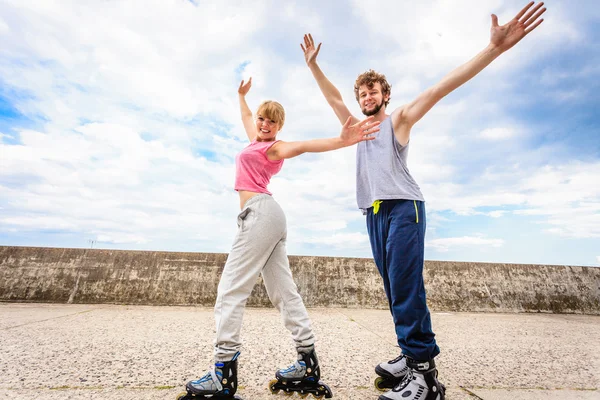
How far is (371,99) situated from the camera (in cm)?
216

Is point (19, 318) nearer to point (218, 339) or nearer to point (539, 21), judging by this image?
point (218, 339)

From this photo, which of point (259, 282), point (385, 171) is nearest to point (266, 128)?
point (385, 171)

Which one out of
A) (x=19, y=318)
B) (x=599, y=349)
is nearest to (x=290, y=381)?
(x=599, y=349)

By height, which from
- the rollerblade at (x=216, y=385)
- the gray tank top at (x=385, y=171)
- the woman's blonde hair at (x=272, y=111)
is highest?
the woman's blonde hair at (x=272, y=111)

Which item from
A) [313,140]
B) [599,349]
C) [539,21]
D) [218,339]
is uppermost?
[539,21]

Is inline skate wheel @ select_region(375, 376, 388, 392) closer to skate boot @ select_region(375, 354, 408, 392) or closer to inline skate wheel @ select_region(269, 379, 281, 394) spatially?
skate boot @ select_region(375, 354, 408, 392)

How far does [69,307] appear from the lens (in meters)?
4.44

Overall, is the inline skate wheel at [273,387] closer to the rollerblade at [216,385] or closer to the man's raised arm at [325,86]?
the rollerblade at [216,385]

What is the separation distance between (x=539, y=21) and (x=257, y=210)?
1.84 m

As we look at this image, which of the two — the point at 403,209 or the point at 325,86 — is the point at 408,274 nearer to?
the point at 403,209

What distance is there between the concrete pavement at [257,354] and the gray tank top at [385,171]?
1.09 metres

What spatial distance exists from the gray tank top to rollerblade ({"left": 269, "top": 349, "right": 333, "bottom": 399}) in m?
0.98

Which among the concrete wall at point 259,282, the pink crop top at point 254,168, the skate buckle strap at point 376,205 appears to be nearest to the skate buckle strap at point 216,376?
the pink crop top at point 254,168

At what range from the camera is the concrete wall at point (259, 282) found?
486cm
